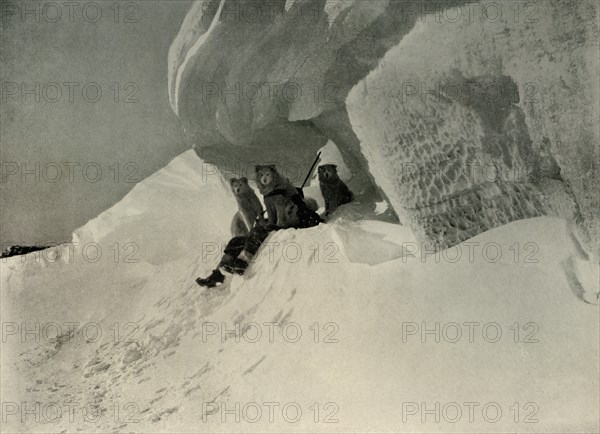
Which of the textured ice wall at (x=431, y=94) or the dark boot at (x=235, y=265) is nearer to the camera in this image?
the textured ice wall at (x=431, y=94)

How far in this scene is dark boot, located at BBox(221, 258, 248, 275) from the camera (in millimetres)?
3285

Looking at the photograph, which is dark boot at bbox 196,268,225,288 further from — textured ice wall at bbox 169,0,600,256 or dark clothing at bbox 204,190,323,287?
textured ice wall at bbox 169,0,600,256

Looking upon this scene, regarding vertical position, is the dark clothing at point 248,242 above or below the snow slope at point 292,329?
above

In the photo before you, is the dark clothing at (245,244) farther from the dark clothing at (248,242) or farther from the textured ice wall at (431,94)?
the textured ice wall at (431,94)

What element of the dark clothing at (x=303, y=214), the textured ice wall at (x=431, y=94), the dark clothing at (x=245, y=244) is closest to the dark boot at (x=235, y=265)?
the dark clothing at (x=245, y=244)

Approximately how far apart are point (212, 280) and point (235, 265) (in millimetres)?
123

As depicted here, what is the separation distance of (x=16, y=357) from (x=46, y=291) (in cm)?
32

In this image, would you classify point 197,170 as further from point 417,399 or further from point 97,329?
point 417,399

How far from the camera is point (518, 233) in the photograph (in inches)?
127

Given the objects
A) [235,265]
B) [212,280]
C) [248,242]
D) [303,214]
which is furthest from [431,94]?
[212,280]

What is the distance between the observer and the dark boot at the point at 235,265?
329cm

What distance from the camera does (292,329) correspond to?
127 inches

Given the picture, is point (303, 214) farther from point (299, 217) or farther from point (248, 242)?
point (248, 242)

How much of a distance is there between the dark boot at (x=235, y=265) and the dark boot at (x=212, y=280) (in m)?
0.05
